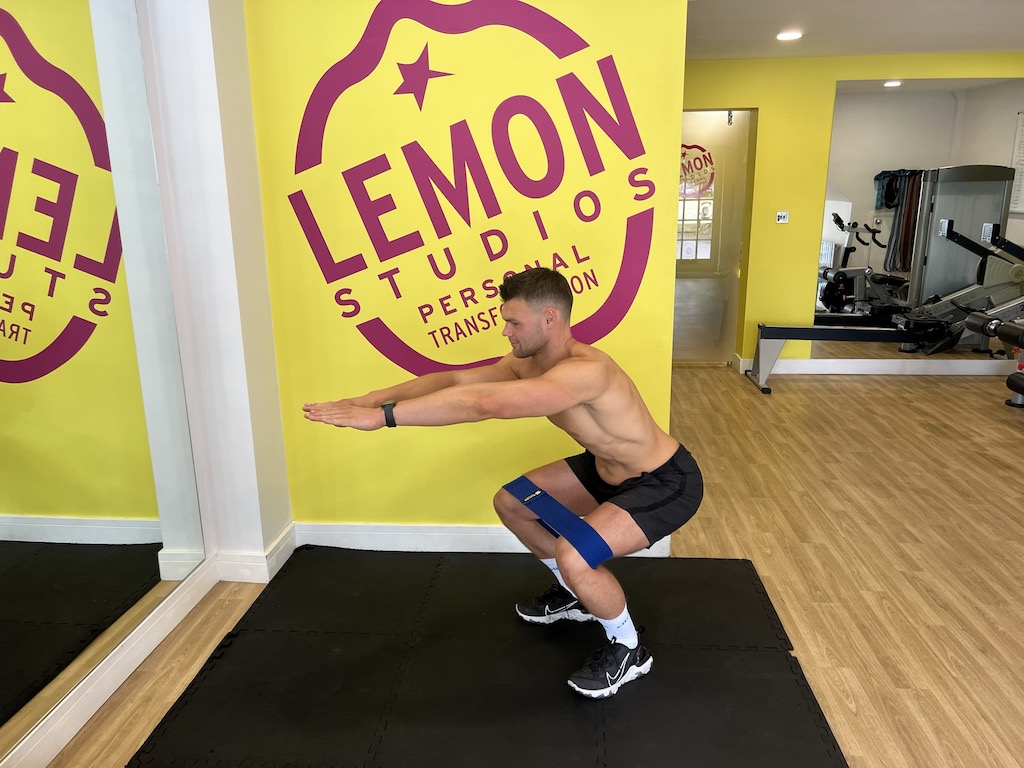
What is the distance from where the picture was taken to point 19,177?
7.18 feet

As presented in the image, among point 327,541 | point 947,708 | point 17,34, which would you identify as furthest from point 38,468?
point 947,708

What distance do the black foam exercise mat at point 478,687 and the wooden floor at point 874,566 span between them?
12cm

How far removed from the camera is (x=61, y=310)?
2.43 meters

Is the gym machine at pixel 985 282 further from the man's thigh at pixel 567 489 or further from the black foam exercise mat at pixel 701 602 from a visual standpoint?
the man's thigh at pixel 567 489

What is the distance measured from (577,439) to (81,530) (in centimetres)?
189

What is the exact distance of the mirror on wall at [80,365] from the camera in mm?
2176

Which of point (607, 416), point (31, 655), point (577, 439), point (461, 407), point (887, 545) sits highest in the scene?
point (461, 407)

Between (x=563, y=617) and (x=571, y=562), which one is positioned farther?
(x=563, y=617)

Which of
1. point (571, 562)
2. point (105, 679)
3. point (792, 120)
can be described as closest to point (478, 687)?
point (571, 562)

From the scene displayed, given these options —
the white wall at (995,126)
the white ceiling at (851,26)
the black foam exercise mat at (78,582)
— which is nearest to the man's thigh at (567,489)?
the black foam exercise mat at (78,582)

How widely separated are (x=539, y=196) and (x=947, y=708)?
7.22ft

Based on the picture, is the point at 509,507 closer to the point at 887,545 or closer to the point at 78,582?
the point at 78,582

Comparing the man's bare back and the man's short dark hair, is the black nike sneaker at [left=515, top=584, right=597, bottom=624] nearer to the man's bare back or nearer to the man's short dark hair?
the man's bare back

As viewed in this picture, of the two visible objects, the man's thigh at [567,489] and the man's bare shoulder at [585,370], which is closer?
the man's bare shoulder at [585,370]
